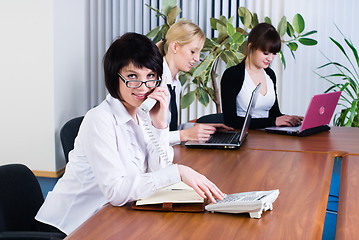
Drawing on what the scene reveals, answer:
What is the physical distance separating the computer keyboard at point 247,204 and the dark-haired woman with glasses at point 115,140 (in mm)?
117

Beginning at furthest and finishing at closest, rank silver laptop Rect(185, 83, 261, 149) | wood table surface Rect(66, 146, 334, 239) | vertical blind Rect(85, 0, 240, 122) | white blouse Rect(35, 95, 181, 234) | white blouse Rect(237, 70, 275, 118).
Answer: vertical blind Rect(85, 0, 240, 122), white blouse Rect(237, 70, 275, 118), silver laptop Rect(185, 83, 261, 149), white blouse Rect(35, 95, 181, 234), wood table surface Rect(66, 146, 334, 239)

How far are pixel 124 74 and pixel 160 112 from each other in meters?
0.25

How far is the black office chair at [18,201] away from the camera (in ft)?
6.36

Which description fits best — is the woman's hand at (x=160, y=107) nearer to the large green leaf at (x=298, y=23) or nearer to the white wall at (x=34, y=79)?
the white wall at (x=34, y=79)

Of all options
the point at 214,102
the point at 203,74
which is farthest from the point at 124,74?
the point at 214,102

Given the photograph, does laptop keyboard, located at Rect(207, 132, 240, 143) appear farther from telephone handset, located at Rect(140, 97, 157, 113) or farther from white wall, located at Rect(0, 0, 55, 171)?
white wall, located at Rect(0, 0, 55, 171)

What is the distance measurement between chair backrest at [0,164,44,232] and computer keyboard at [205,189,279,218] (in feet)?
2.60

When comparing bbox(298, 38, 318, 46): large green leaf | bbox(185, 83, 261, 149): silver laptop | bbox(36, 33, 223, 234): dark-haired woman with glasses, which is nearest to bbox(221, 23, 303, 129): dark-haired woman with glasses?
bbox(185, 83, 261, 149): silver laptop

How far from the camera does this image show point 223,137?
2861 millimetres

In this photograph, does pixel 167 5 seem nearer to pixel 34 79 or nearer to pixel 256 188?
pixel 34 79

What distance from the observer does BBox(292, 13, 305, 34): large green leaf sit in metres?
5.07

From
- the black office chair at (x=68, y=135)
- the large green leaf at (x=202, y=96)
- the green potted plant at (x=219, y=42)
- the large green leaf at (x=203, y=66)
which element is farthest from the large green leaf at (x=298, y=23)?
the black office chair at (x=68, y=135)

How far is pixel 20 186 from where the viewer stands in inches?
80.5

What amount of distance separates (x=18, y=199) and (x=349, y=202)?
1231 millimetres
